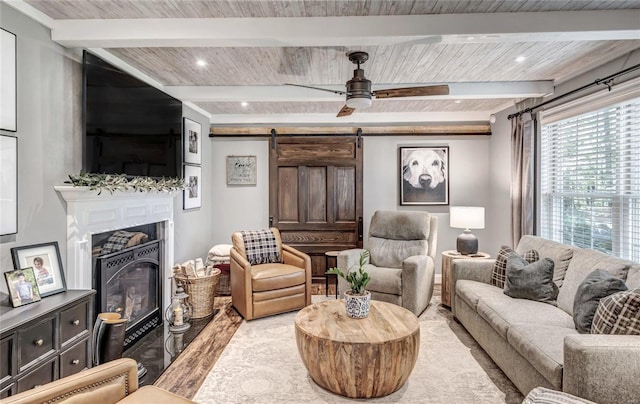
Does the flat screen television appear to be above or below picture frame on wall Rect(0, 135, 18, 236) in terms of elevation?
above

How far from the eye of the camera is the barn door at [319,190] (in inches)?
213

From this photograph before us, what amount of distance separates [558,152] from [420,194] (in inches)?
76.5

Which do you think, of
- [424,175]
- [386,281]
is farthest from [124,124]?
[424,175]

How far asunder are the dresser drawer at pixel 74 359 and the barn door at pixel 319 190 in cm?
332

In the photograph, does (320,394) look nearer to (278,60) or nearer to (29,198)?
(29,198)

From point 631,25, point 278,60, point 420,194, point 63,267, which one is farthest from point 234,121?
point 631,25

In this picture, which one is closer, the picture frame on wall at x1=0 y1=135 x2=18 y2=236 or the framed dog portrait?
the picture frame on wall at x1=0 y1=135 x2=18 y2=236

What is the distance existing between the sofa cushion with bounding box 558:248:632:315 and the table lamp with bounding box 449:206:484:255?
1.27 meters

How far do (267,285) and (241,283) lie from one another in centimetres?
29

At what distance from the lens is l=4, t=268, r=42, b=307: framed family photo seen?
77.7 inches

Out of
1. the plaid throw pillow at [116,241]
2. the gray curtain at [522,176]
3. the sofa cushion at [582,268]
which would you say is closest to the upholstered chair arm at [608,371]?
the sofa cushion at [582,268]

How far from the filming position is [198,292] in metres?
3.85

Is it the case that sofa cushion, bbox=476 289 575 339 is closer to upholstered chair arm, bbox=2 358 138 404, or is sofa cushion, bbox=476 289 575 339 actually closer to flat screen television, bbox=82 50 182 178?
upholstered chair arm, bbox=2 358 138 404

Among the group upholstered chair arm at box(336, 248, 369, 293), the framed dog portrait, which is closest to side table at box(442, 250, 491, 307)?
upholstered chair arm at box(336, 248, 369, 293)
